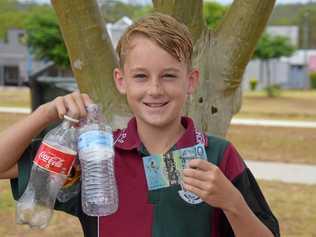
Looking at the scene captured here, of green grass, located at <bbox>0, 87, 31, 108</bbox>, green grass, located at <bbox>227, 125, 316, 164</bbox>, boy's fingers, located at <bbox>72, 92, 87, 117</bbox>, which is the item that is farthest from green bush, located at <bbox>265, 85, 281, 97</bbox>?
boy's fingers, located at <bbox>72, 92, 87, 117</bbox>

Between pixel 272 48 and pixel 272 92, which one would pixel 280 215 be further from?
pixel 272 48

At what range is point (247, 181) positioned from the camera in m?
1.86

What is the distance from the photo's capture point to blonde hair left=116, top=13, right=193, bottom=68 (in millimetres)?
1780

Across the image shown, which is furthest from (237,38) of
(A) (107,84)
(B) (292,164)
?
(B) (292,164)

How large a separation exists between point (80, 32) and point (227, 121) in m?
0.99

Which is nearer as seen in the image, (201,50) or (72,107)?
(72,107)

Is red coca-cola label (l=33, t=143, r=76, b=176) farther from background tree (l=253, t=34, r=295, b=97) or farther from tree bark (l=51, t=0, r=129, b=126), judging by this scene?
background tree (l=253, t=34, r=295, b=97)

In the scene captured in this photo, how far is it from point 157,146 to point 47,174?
1.13ft

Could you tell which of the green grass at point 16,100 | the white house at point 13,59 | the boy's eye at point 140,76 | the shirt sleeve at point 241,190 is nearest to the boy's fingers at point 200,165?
the shirt sleeve at point 241,190

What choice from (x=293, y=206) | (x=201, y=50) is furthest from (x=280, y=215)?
(x=201, y=50)

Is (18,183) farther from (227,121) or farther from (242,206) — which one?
(227,121)

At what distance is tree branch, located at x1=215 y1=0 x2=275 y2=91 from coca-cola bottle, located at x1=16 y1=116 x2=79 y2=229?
5.58 ft

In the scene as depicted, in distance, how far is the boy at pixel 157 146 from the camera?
1792 millimetres

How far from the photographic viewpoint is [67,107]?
186cm
